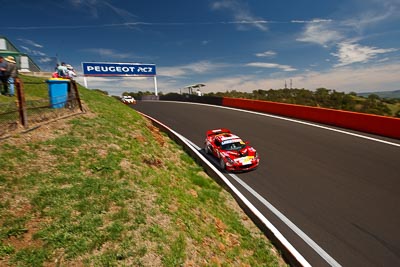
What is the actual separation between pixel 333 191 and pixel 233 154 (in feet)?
13.1

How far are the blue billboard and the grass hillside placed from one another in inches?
1469

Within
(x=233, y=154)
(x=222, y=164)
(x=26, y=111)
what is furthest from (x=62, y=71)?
(x=233, y=154)

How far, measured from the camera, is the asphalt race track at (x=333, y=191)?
5.84 m

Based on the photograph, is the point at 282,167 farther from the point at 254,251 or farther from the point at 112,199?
the point at 112,199

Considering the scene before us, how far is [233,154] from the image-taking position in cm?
1041

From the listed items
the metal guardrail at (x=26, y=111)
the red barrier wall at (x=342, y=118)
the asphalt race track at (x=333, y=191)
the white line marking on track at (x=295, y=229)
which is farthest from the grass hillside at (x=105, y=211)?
the red barrier wall at (x=342, y=118)

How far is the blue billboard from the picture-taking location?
41.2 m

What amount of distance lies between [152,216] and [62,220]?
1646 millimetres

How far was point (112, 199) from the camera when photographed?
16.8 feet

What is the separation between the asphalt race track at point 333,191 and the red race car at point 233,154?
1.45 feet

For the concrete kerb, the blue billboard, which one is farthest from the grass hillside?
the blue billboard

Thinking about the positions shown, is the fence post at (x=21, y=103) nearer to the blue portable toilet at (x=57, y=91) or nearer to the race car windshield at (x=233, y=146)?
the blue portable toilet at (x=57, y=91)

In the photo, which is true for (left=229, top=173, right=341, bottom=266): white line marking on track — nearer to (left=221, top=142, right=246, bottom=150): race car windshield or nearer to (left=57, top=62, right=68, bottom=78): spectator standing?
(left=221, top=142, right=246, bottom=150): race car windshield

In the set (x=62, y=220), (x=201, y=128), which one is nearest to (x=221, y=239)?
(x=62, y=220)
